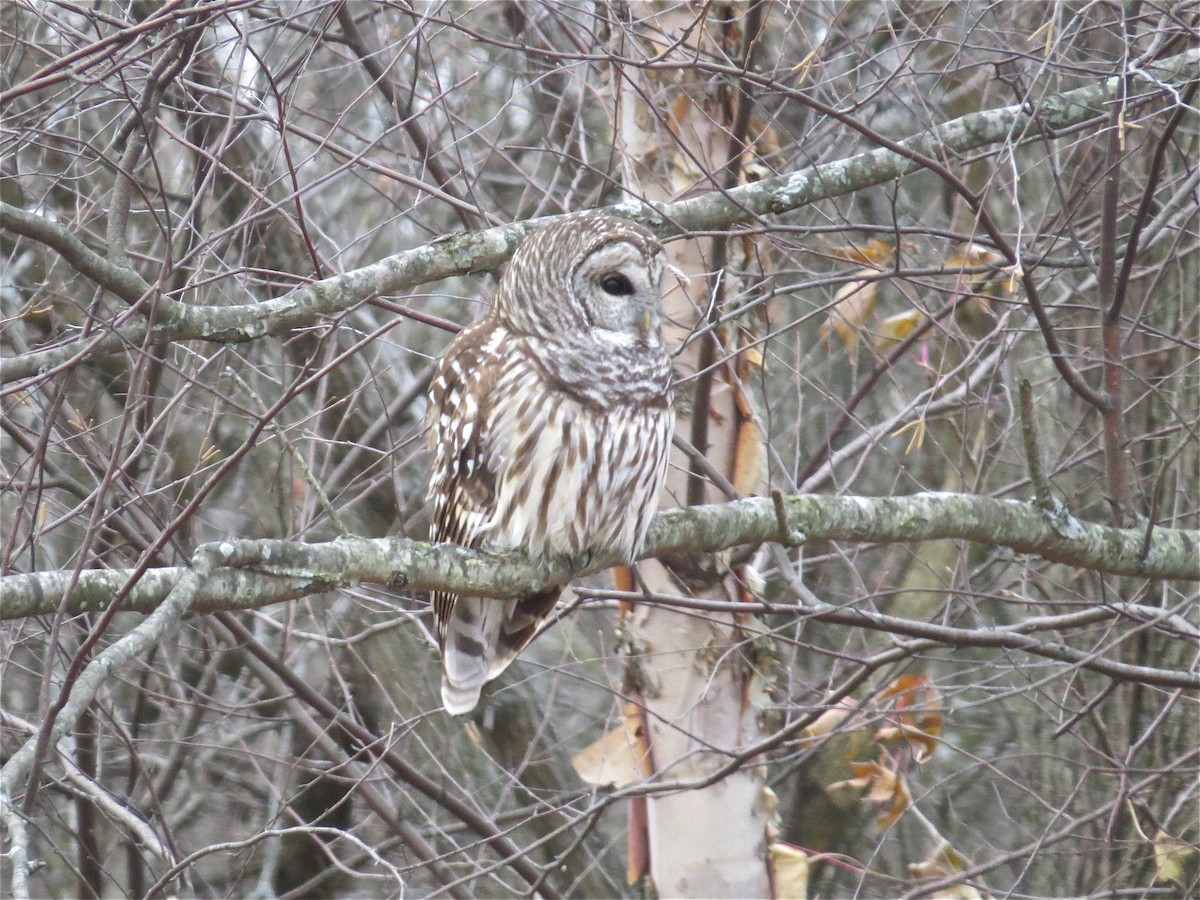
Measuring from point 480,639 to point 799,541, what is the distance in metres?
1.27

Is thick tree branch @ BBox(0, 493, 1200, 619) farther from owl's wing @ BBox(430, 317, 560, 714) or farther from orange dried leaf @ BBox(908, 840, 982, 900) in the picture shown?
orange dried leaf @ BBox(908, 840, 982, 900)

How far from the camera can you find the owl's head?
3.80m

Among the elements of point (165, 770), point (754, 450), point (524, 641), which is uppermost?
point (754, 450)

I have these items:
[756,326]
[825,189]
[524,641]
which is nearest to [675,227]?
[825,189]

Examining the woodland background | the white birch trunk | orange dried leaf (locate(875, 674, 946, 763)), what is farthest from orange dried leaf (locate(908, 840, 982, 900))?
the white birch trunk

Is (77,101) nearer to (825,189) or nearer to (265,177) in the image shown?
(265,177)

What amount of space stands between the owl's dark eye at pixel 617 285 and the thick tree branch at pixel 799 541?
2.34 ft

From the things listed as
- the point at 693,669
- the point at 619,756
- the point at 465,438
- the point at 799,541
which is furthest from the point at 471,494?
the point at 619,756

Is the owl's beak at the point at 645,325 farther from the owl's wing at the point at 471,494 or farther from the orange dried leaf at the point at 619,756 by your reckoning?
the orange dried leaf at the point at 619,756

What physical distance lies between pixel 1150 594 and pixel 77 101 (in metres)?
4.30

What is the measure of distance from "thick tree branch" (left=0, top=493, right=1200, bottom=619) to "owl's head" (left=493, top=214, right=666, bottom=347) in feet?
2.08

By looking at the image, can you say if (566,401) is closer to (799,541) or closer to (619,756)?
(799,541)

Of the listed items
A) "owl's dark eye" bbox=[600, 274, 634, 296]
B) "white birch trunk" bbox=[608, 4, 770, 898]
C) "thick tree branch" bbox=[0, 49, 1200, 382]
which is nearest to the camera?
"thick tree branch" bbox=[0, 49, 1200, 382]

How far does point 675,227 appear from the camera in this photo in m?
3.80
